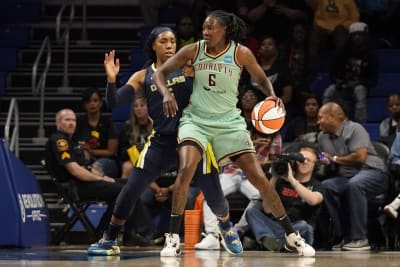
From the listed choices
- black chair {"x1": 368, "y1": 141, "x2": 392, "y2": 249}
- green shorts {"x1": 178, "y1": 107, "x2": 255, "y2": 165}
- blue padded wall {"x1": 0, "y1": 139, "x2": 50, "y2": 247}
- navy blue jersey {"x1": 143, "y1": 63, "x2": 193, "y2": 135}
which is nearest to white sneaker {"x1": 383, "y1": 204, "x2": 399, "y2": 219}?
black chair {"x1": 368, "y1": 141, "x2": 392, "y2": 249}

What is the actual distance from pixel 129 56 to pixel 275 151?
12.6 feet

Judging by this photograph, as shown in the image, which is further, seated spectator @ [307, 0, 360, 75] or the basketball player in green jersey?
seated spectator @ [307, 0, 360, 75]

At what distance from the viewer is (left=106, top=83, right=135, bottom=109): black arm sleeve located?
7.78 metres

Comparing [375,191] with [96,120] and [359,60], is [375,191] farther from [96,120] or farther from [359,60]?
[96,120]

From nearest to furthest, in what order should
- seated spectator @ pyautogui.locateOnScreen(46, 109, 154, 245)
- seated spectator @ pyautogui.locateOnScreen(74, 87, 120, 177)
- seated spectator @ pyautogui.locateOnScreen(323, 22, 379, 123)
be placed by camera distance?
seated spectator @ pyautogui.locateOnScreen(46, 109, 154, 245)
seated spectator @ pyautogui.locateOnScreen(74, 87, 120, 177)
seated spectator @ pyautogui.locateOnScreen(323, 22, 379, 123)

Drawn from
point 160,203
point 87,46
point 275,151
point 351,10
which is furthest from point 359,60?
point 87,46

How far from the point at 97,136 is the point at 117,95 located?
3765 mm

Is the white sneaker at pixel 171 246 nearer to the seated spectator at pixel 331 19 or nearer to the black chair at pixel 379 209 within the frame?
the black chair at pixel 379 209

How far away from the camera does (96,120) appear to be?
1170 cm

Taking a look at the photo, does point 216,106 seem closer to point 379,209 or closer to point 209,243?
point 209,243

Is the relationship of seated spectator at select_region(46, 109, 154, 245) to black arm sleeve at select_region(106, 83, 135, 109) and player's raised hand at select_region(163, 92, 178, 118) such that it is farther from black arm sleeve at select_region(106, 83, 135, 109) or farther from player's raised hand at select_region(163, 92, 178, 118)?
player's raised hand at select_region(163, 92, 178, 118)

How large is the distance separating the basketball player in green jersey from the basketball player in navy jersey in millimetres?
180

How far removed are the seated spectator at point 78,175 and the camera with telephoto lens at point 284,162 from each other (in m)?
1.82

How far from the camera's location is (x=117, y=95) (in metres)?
7.85
